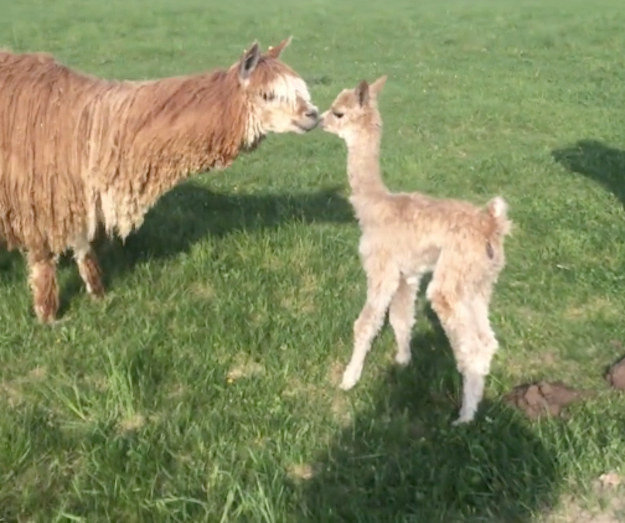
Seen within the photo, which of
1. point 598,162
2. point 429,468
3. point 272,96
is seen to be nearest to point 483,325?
point 429,468

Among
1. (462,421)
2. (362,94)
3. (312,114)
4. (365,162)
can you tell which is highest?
(362,94)

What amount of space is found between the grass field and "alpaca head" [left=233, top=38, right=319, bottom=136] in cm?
118

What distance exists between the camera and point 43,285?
18.3 feet

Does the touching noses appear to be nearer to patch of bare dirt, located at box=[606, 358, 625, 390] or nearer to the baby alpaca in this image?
the baby alpaca

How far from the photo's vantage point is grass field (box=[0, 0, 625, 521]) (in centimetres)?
372

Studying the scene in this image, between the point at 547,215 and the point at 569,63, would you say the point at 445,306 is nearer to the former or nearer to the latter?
the point at 547,215

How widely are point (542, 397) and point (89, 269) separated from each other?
313 centimetres

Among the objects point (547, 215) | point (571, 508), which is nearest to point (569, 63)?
point (547, 215)

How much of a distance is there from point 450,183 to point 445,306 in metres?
5.19

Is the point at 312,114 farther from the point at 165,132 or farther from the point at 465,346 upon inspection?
the point at 465,346

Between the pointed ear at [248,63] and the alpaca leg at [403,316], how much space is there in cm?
156

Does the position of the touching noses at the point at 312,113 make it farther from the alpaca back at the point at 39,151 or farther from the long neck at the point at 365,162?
the alpaca back at the point at 39,151

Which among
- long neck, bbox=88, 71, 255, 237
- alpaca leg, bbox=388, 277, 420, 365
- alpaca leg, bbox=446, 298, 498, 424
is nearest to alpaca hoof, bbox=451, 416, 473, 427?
alpaca leg, bbox=446, 298, 498, 424

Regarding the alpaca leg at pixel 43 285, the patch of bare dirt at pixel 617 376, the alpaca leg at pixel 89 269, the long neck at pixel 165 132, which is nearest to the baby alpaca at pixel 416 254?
the long neck at pixel 165 132
